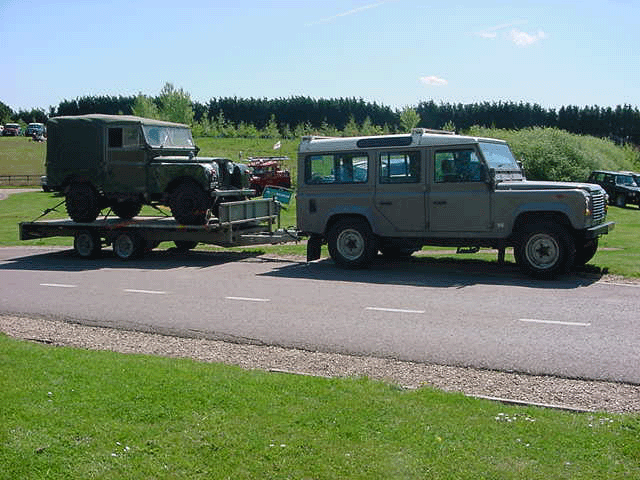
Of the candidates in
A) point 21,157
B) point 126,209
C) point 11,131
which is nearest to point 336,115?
point 11,131

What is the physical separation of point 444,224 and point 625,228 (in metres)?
11.6

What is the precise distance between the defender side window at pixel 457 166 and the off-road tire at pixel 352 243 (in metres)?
1.65

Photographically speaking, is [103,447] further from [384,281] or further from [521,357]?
[384,281]

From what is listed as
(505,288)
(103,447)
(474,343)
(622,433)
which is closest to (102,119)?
(505,288)

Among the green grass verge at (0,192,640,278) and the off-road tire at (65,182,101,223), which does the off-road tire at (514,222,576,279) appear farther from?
the off-road tire at (65,182,101,223)

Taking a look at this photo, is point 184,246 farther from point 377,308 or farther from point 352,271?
point 377,308

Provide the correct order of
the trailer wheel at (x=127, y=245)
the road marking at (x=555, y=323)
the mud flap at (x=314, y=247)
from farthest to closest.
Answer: the trailer wheel at (x=127, y=245), the mud flap at (x=314, y=247), the road marking at (x=555, y=323)

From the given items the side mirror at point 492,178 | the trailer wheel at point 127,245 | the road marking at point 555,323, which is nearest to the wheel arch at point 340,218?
the side mirror at point 492,178

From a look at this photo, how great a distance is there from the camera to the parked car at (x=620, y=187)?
3303 centimetres

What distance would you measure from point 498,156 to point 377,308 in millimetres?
4608

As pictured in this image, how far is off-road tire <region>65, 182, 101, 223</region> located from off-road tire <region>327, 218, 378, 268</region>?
20.2 feet

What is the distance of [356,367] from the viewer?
7.55m

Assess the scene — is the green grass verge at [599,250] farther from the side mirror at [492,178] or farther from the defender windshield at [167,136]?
the defender windshield at [167,136]

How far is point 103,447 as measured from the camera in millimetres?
5199
